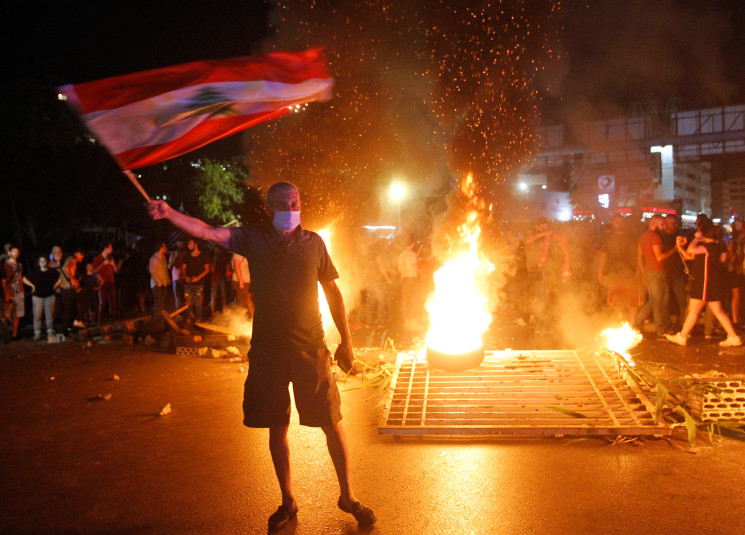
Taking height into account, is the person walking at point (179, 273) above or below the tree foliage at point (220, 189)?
below

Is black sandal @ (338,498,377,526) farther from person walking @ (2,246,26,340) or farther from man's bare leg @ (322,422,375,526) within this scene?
person walking @ (2,246,26,340)

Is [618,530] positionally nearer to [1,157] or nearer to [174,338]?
[174,338]

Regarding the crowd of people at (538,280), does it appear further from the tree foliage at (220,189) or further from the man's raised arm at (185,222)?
the tree foliage at (220,189)

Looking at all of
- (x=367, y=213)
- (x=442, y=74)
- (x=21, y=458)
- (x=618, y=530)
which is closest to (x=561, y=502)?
(x=618, y=530)

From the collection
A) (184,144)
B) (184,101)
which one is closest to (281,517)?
(184,144)

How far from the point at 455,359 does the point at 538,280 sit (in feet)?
18.8

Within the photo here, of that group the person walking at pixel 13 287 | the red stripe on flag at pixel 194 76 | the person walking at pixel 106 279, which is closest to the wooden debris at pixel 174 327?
the person walking at pixel 13 287

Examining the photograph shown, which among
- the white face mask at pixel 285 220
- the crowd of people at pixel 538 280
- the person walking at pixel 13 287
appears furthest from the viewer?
the person walking at pixel 13 287

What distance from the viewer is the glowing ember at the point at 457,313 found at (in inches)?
204

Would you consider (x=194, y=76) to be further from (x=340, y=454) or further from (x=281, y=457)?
(x=340, y=454)

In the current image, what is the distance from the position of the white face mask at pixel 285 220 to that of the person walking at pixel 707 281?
679cm

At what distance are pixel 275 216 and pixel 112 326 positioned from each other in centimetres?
870

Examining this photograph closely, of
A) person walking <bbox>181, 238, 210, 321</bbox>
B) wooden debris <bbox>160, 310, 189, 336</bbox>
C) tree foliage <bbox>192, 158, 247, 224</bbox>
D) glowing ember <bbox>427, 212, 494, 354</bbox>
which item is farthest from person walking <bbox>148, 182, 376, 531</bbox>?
tree foliage <bbox>192, 158, 247, 224</bbox>

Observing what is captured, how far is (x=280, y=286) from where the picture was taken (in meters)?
3.36
